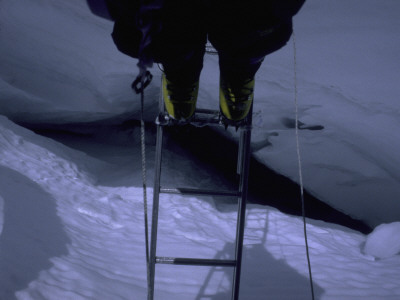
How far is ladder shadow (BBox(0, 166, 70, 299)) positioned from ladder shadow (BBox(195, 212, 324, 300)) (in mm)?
828

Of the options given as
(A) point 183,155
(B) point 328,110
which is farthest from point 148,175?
(B) point 328,110

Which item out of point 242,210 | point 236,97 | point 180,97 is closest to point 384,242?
point 242,210

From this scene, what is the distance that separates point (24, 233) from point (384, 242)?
2.70 metres

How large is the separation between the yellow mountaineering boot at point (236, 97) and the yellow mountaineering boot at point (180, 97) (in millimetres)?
97

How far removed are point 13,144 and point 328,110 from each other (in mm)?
3249

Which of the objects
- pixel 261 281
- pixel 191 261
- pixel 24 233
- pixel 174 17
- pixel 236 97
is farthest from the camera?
pixel 261 281

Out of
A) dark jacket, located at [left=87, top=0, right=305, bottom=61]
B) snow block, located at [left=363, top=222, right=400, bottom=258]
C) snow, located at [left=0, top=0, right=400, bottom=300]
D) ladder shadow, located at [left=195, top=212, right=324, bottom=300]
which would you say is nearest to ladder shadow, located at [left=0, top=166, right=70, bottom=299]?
snow, located at [left=0, top=0, right=400, bottom=300]

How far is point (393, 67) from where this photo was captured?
201 centimetres

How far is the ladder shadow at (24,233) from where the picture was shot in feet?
3.62

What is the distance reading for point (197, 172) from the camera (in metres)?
4.16

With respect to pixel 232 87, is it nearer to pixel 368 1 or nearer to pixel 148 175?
pixel 368 1

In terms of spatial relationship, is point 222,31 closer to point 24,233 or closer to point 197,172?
point 24,233

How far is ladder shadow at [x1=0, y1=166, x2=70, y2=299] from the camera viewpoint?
A: 3.62 feet

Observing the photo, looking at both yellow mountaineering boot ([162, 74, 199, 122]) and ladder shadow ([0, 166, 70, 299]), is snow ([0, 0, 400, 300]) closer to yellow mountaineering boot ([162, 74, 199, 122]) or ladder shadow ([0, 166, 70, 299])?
ladder shadow ([0, 166, 70, 299])
